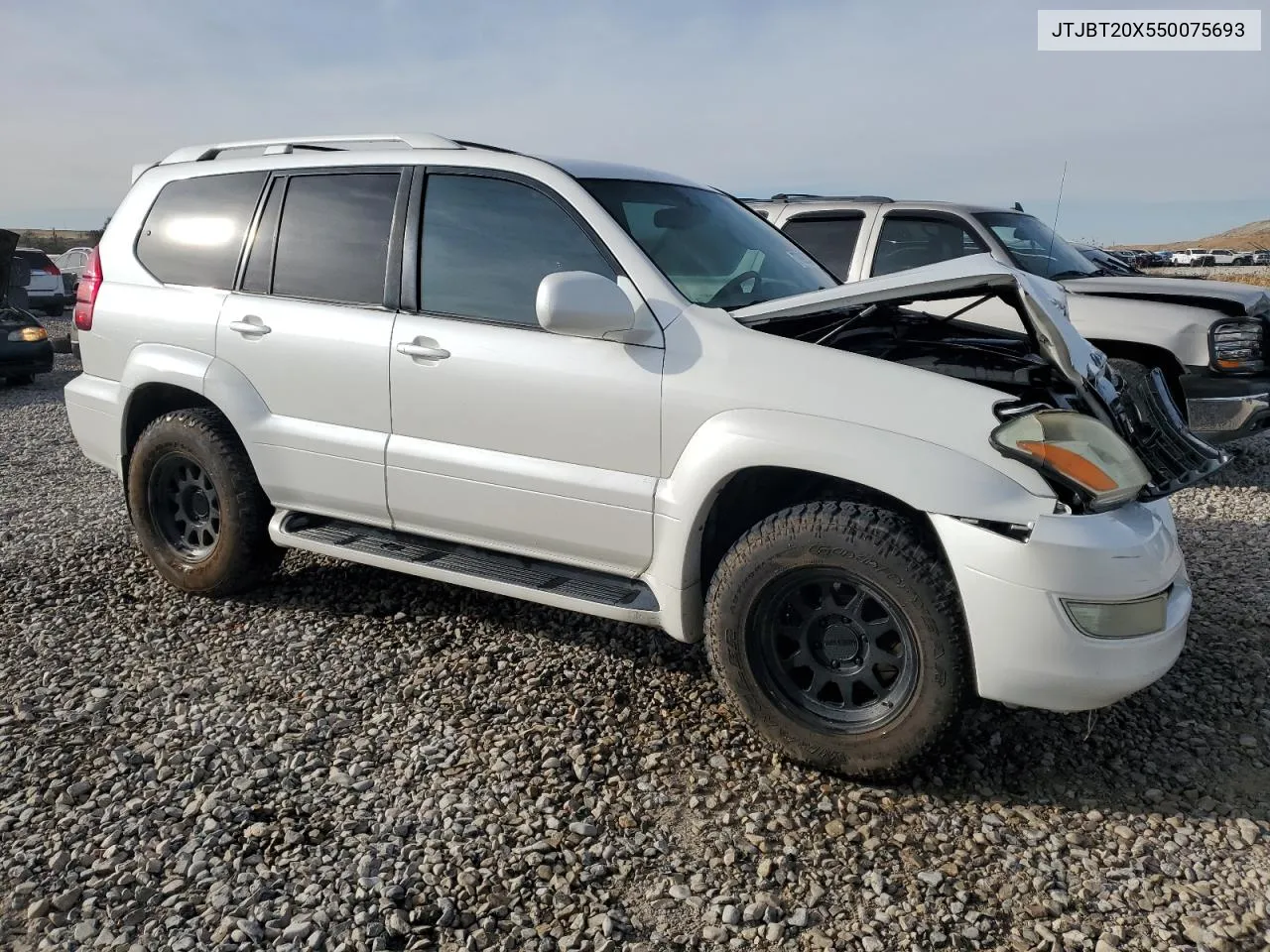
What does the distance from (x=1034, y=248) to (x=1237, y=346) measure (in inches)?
61.0

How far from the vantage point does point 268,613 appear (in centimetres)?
428

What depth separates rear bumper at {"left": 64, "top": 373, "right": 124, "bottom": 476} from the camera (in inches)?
175

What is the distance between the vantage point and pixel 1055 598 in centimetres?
256

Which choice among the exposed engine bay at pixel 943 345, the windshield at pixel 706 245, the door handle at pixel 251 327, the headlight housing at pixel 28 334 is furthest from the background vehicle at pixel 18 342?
the exposed engine bay at pixel 943 345

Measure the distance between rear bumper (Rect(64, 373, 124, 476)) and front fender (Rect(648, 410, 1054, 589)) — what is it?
9.20 ft

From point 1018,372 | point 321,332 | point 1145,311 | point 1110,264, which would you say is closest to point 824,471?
point 1018,372

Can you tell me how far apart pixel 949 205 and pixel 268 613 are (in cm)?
527

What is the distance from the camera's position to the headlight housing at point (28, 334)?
11.6 meters

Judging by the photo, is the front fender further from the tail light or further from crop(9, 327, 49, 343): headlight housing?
crop(9, 327, 49, 343): headlight housing

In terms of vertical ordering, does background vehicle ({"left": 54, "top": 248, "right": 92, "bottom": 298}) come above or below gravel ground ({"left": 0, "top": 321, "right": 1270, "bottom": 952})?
above

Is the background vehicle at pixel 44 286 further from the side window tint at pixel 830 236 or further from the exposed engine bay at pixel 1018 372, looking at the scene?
the exposed engine bay at pixel 1018 372

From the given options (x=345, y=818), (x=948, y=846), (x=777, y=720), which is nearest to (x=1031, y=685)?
(x=948, y=846)

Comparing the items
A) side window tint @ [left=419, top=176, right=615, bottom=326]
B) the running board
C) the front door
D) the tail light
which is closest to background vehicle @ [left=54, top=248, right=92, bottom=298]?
the tail light

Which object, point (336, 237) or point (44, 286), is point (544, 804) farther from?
point (44, 286)
